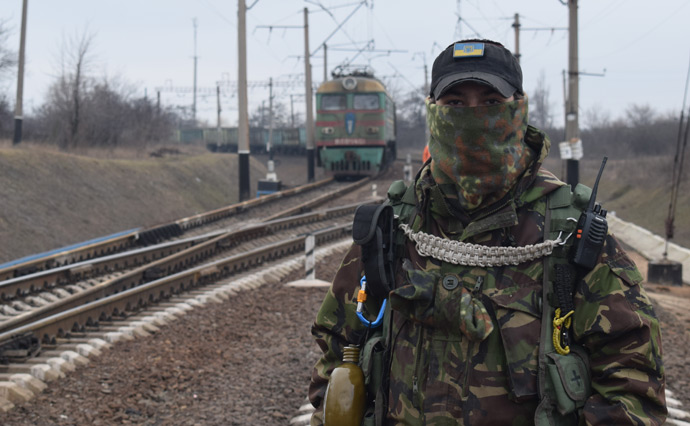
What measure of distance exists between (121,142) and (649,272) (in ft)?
76.7

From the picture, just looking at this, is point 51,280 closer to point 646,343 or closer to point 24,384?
point 24,384

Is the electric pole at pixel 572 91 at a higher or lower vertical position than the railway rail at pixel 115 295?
higher

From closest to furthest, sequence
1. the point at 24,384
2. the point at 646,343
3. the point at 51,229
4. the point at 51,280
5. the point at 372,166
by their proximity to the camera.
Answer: the point at 646,343, the point at 24,384, the point at 51,280, the point at 51,229, the point at 372,166

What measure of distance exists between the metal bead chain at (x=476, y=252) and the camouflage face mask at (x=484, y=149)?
0.14 meters

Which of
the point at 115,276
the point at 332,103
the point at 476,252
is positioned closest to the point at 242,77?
the point at 332,103

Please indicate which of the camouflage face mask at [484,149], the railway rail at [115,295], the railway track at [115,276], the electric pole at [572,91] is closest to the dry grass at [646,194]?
the electric pole at [572,91]

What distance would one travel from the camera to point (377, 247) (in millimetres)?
2160

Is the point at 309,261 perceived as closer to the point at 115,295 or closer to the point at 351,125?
the point at 115,295

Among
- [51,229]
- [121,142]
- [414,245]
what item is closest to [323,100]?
[121,142]

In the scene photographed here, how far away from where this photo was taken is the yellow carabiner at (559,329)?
1.95m

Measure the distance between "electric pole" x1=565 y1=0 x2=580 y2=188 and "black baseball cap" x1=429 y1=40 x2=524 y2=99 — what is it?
51.0ft

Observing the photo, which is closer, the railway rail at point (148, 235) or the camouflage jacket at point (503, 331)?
the camouflage jacket at point (503, 331)

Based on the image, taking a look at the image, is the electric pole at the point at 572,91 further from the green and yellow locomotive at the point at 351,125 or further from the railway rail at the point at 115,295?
the green and yellow locomotive at the point at 351,125

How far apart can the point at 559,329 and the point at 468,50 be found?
0.85m
